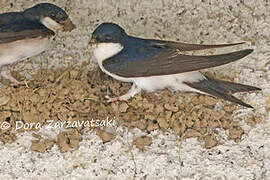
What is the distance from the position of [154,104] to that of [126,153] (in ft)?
0.74

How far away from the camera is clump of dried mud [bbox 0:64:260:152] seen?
8.98ft

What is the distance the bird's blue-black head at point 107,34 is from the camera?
2682mm

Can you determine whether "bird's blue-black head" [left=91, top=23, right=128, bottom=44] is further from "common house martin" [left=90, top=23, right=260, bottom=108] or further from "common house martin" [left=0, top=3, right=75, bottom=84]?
"common house martin" [left=0, top=3, right=75, bottom=84]

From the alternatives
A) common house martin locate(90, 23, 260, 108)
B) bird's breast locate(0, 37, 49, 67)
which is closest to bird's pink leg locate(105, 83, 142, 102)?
common house martin locate(90, 23, 260, 108)

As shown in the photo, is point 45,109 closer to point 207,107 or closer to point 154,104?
point 154,104

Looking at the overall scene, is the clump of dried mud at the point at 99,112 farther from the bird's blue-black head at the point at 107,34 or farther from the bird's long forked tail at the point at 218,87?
the bird's blue-black head at the point at 107,34

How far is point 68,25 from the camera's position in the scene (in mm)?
2924

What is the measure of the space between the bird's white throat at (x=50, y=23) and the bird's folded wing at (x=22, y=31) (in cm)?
2

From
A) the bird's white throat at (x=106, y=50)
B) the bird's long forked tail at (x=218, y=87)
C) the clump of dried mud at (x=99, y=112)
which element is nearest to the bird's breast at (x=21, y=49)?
the clump of dried mud at (x=99, y=112)

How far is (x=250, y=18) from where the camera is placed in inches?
120

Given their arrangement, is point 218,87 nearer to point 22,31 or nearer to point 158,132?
point 158,132

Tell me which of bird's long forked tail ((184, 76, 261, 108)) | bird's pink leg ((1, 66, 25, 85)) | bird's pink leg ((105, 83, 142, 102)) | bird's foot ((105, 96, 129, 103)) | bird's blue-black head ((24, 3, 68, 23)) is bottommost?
bird's pink leg ((1, 66, 25, 85))

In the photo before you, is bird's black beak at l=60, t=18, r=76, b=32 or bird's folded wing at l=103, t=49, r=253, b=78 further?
bird's black beak at l=60, t=18, r=76, b=32

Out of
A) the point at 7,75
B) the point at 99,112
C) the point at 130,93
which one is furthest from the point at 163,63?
the point at 7,75
